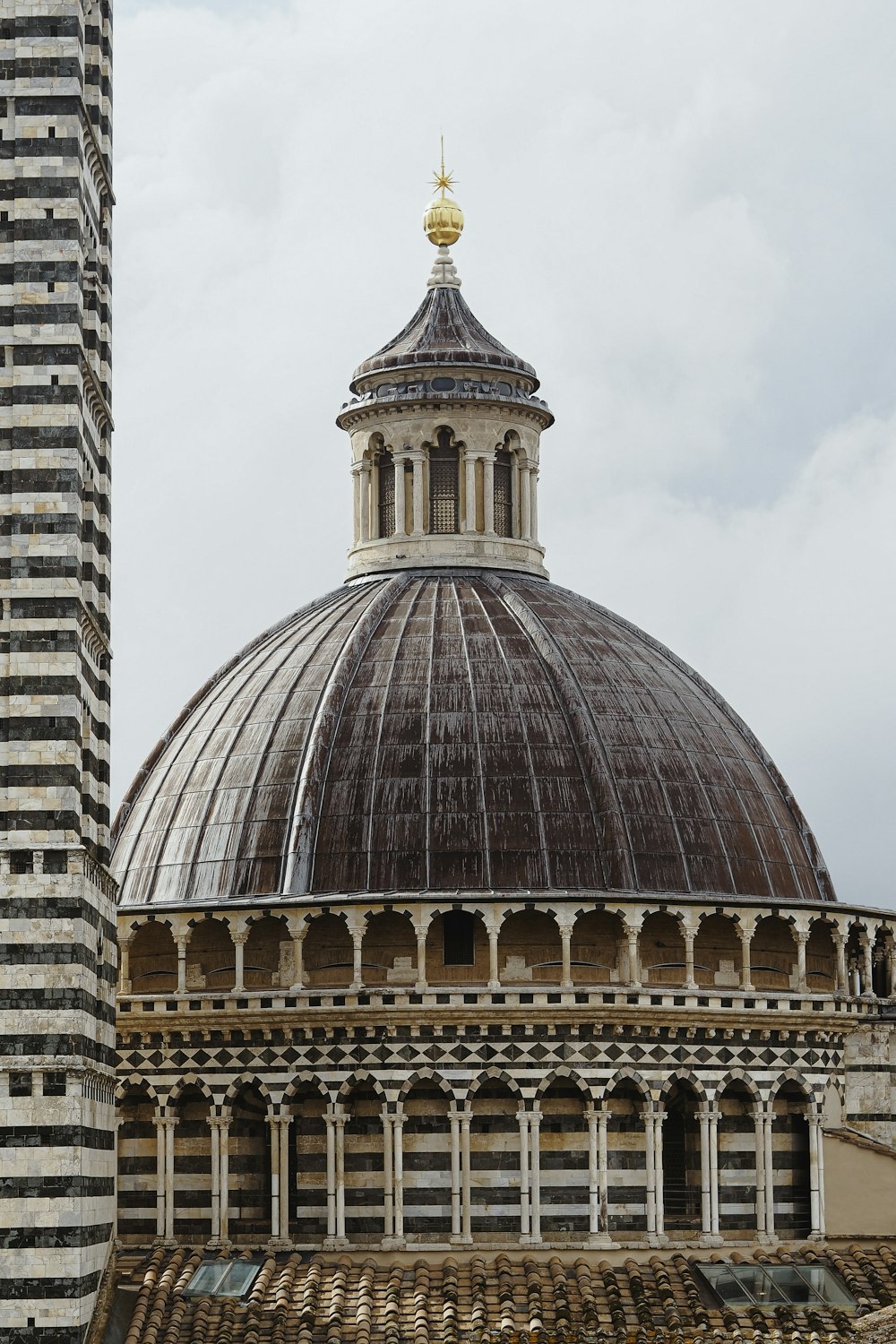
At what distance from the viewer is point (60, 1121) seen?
38500 mm

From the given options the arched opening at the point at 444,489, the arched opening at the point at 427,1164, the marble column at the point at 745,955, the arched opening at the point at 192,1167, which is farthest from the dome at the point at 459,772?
the arched opening at the point at 427,1164

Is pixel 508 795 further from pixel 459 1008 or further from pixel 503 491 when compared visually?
pixel 503 491

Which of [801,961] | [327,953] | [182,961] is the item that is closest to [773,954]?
[801,961]

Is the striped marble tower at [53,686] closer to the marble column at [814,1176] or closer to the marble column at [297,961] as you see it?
the marble column at [297,961]

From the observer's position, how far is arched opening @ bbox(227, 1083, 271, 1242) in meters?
48.2

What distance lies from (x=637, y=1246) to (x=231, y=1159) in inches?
281

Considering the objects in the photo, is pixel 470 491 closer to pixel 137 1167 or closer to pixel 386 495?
pixel 386 495

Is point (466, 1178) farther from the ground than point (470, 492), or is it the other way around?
point (470, 492)

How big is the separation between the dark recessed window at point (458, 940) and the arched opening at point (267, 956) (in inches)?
106

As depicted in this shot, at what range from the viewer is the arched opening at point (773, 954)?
49.8 m

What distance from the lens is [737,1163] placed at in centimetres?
4847

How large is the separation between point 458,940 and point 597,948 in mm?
2396

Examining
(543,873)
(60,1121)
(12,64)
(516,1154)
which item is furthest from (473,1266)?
(12,64)

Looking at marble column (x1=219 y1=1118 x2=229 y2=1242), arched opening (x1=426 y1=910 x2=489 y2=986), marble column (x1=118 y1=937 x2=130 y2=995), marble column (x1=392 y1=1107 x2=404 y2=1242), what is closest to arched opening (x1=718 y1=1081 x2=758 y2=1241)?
arched opening (x1=426 y1=910 x2=489 y2=986)
